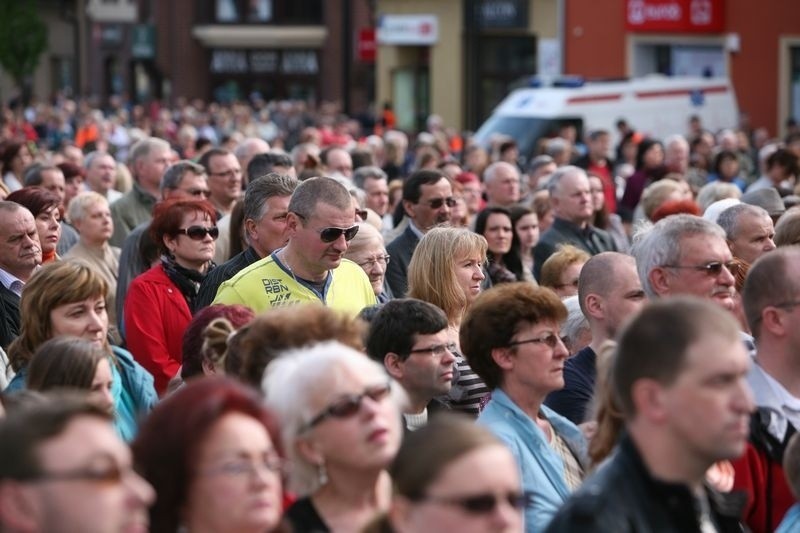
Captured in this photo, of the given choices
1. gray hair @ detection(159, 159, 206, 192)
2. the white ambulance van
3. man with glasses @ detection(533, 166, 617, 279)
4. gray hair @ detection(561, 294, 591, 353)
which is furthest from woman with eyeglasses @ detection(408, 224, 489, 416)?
the white ambulance van

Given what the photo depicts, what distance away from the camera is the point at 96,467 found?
3.36 m

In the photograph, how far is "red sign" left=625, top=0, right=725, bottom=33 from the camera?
34.6 meters

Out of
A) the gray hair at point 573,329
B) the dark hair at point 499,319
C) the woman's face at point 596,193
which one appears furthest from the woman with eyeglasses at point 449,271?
the woman's face at point 596,193

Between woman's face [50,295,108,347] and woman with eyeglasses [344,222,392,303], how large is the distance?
7.48ft

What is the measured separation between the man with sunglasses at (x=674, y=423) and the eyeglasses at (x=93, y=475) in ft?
3.65

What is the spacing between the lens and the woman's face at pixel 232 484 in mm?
3777

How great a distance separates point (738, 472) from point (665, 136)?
24.0m

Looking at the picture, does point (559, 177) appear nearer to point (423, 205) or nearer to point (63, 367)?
point (423, 205)

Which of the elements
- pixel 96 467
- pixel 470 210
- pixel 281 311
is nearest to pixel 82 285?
pixel 281 311

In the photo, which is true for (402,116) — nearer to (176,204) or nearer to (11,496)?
A: (176,204)

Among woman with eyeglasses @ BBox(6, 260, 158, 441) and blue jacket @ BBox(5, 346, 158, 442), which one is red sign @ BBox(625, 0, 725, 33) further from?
blue jacket @ BBox(5, 346, 158, 442)

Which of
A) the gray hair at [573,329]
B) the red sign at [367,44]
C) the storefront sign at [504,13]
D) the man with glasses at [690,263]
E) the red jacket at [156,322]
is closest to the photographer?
the man with glasses at [690,263]

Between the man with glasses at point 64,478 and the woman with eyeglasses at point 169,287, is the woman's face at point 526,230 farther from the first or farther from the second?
the man with glasses at point 64,478

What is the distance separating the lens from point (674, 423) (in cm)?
391
